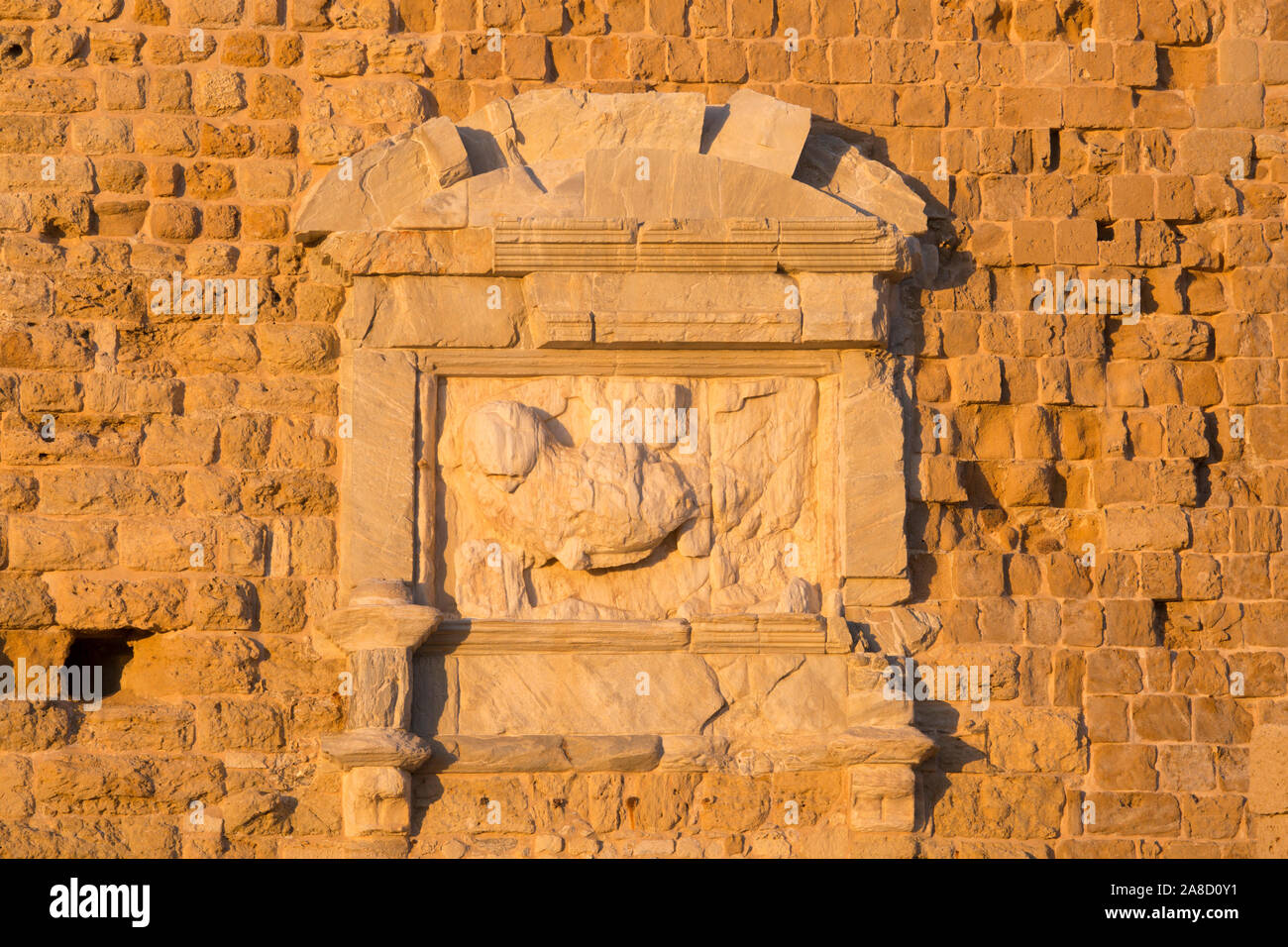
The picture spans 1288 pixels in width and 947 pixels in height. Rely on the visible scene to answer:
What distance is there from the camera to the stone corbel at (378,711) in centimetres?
566

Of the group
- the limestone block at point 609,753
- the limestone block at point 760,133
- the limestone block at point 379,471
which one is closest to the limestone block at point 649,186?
the limestone block at point 760,133

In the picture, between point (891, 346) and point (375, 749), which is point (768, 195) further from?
point (375, 749)

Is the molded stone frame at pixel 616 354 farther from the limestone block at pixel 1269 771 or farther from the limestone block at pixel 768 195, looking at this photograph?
the limestone block at pixel 1269 771

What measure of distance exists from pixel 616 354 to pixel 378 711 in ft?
4.89

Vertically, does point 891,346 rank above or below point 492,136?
below

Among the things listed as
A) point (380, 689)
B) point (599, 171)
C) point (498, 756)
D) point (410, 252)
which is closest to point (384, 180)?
point (410, 252)

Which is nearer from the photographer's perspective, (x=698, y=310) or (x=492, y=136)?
(x=698, y=310)

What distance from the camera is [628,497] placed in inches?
237

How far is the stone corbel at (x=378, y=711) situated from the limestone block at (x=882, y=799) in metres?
1.44

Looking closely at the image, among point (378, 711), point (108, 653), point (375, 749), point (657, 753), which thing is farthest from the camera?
point (108, 653)

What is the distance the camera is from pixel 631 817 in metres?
5.85

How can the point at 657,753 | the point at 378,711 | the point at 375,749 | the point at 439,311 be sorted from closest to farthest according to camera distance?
the point at 375,749
the point at 378,711
the point at 657,753
the point at 439,311

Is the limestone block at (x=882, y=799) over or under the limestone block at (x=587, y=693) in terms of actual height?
under

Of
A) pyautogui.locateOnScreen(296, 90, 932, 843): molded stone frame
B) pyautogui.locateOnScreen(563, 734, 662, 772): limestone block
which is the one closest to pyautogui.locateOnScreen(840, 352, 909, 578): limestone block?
pyautogui.locateOnScreen(296, 90, 932, 843): molded stone frame
